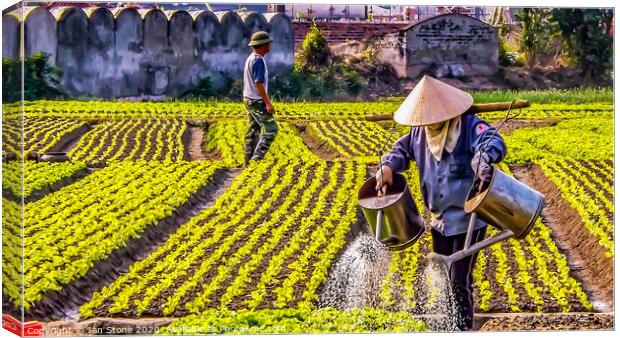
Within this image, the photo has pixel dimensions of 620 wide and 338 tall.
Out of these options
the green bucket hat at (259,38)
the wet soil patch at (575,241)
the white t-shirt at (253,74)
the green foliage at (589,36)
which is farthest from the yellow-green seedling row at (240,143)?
the green foliage at (589,36)

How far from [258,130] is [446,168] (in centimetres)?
175

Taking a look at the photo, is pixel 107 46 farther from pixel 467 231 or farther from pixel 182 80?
pixel 467 231

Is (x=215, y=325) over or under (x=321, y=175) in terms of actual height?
under

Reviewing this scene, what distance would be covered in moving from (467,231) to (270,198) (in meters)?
1.83

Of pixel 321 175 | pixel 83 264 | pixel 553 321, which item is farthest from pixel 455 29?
pixel 83 264

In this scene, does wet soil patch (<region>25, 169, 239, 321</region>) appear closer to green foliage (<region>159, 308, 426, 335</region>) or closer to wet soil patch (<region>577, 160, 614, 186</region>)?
green foliage (<region>159, 308, 426, 335</region>)

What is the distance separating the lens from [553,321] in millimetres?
11414

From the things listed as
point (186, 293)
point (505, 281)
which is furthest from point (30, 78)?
point (505, 281)

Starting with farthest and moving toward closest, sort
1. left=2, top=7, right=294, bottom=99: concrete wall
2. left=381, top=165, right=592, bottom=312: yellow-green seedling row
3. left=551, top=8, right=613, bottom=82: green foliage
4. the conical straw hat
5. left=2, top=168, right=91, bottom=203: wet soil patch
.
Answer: left=551, top=8, right=613, bottom=82: green foliage < left=2, top=7, right=294, bottom=99: concrete wall < left=381, top=165, right=592, bottom=312: yellow-green seedling row < left=2, top=168, right=91, bottom=203: wet soil patch < the conical straw hat

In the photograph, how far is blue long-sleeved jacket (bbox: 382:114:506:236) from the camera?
10797 millimetres

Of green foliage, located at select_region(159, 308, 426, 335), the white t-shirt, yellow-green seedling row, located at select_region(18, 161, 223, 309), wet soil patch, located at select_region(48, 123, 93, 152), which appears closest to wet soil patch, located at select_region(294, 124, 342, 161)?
the white t-shirt

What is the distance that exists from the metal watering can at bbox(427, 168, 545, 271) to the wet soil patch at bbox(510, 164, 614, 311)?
75cm

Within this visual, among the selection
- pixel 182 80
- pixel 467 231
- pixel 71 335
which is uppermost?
pixel 182 80

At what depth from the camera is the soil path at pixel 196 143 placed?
11883 mm
